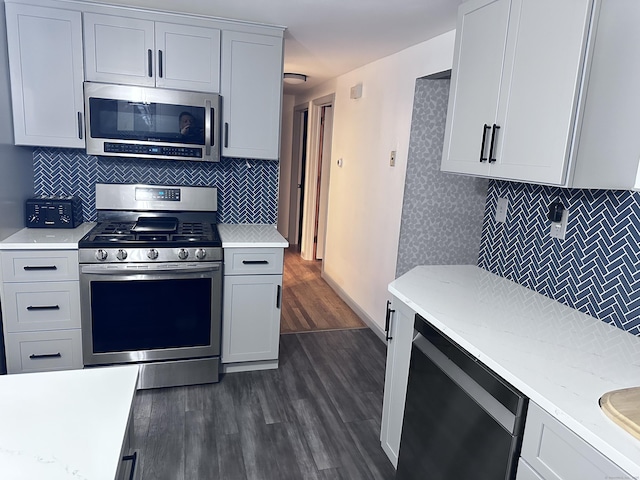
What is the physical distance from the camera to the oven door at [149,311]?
252 centimetres

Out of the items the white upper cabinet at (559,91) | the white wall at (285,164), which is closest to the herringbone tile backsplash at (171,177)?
the white upper cabinet at (559,91)

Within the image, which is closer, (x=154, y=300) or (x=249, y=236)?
(x=154, y=300)

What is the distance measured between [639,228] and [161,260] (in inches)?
90.1

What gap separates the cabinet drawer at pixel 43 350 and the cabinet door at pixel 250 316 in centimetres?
86

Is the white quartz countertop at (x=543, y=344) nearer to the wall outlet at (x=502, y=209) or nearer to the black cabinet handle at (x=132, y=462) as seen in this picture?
the wall outlet at (x=502, y=209)

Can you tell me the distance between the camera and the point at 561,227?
1.91 m

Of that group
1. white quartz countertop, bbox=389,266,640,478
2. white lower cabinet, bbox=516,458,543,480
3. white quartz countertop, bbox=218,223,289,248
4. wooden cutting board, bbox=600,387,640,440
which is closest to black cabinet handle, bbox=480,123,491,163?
white quartz countertop, bbox=389,266,640,478

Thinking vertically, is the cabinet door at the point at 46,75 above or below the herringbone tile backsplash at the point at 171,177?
above

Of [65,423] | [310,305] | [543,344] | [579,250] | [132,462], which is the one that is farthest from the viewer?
[310,305]

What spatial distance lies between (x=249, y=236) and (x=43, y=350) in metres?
1.36

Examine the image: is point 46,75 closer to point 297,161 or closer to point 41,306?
point 41,306

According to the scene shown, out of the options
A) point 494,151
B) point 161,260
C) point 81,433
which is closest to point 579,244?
point 494,151

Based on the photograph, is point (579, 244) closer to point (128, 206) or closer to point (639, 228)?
point (639, 228)

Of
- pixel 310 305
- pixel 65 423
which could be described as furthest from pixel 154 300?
pixel 310 305
